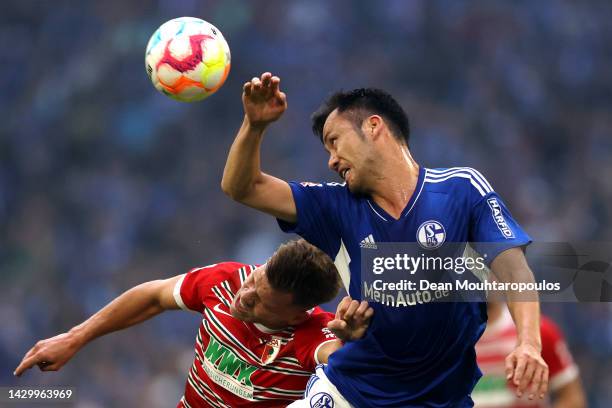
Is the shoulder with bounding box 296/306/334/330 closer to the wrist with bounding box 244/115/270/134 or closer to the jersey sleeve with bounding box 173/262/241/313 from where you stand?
the jersey sleeve with bounding box 173/262/241/313

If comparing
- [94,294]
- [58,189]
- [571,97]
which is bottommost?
[94,294]

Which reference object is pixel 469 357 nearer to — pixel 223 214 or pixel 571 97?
pixel 223 214

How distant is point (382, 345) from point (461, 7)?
8670 mm

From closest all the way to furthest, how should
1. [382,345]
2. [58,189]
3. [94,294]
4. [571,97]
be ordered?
1. [382,345]
2. [94,294]
3. [58,189]
4. [571,97]

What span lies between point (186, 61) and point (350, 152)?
1.01m

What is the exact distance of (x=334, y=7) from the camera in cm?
1217

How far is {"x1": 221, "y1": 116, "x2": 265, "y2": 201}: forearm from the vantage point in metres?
4.21

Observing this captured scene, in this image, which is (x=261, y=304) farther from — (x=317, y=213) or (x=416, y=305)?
(x=416, y=305)

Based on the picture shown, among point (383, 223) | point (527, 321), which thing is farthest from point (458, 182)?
point (527, 321)

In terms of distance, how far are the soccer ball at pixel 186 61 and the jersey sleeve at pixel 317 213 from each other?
0.82m

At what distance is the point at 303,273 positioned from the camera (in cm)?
477

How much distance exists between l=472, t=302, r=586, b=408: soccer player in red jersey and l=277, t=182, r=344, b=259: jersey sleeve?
68.4 inches

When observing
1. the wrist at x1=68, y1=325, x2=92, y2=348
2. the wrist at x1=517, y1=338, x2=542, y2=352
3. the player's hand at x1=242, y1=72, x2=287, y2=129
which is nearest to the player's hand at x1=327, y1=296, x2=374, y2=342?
the wrist at x1=517, y1=338, x2=542, y2=352

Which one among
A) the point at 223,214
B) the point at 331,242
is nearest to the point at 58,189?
the point at 223,214
